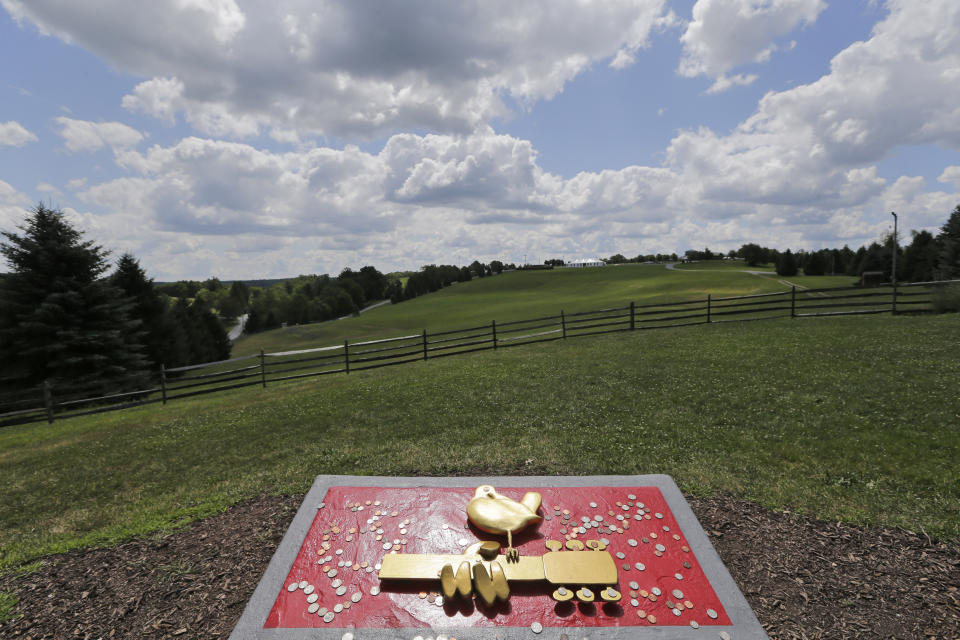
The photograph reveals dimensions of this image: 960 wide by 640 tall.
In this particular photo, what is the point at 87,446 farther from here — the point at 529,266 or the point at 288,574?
the point at 529,266

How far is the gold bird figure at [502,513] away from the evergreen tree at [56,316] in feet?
64.0

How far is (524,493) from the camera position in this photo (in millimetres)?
Result: 4457

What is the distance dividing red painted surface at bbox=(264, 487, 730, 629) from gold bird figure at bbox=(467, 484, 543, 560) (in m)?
0.12

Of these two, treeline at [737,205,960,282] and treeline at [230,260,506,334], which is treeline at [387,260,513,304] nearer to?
treeline at [230,260,506,334]

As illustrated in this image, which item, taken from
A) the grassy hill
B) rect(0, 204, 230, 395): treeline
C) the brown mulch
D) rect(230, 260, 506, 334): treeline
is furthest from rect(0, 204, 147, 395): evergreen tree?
rect(230, 260, 506, 334): treeline

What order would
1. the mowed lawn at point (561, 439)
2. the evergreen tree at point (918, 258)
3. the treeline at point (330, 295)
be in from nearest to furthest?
the mowed lawn at point (561, 439) → the evergreen tree at point (918, 258) → the treeline at point (330, 295)

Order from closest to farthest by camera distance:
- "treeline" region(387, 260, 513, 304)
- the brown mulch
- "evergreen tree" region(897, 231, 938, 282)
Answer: the brown mulch, "evergreen tree" region(897, 231, 938, 282), "treeline" region(387, 260, 513, 304)

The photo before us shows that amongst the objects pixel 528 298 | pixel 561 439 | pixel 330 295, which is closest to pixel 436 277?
pixel 330 295

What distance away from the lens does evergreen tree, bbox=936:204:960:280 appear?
32625 millimetres

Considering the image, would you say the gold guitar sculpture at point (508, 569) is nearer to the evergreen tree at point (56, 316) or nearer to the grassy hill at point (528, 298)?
the evergreen tree at point (56, 316)

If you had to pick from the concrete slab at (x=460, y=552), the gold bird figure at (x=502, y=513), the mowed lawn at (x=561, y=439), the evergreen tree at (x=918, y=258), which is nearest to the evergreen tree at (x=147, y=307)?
the mowed lawn at (x=561, y=439)

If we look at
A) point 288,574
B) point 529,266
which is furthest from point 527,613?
point 529,266

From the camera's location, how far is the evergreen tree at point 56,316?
57.9 ft

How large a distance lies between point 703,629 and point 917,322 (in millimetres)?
18093
